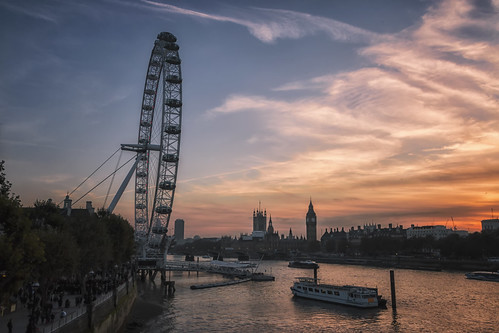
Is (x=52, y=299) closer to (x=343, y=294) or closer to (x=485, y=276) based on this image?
(x=343, y=294)

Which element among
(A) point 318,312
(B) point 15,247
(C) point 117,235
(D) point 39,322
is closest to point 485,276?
(A) point 318,312

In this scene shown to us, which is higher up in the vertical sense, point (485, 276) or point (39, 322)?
point (39, 322)

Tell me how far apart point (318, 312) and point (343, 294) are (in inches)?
215

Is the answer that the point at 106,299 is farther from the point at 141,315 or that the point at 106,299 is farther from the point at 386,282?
the point at 386,282

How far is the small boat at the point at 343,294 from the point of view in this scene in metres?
52.1

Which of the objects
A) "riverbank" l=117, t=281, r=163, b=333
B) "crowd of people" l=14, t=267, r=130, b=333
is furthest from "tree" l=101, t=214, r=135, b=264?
"riverbank" l=117, t=281, r=163, b=333

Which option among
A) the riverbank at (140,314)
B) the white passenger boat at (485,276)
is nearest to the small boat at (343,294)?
the riverbank at (140,314)

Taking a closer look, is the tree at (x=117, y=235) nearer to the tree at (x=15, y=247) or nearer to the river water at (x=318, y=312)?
the river water at (x=318, y=312)

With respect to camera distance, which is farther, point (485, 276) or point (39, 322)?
point (485, 276)

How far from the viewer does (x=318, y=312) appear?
2012 inches

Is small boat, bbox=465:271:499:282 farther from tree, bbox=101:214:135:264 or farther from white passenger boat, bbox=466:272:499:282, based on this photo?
tree, bbox=101:214:135:264

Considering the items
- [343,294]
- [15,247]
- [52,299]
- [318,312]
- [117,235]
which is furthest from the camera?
[343,294]

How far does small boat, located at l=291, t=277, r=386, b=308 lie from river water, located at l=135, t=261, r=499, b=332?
3.28ft

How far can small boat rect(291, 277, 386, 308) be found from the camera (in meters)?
52.1
